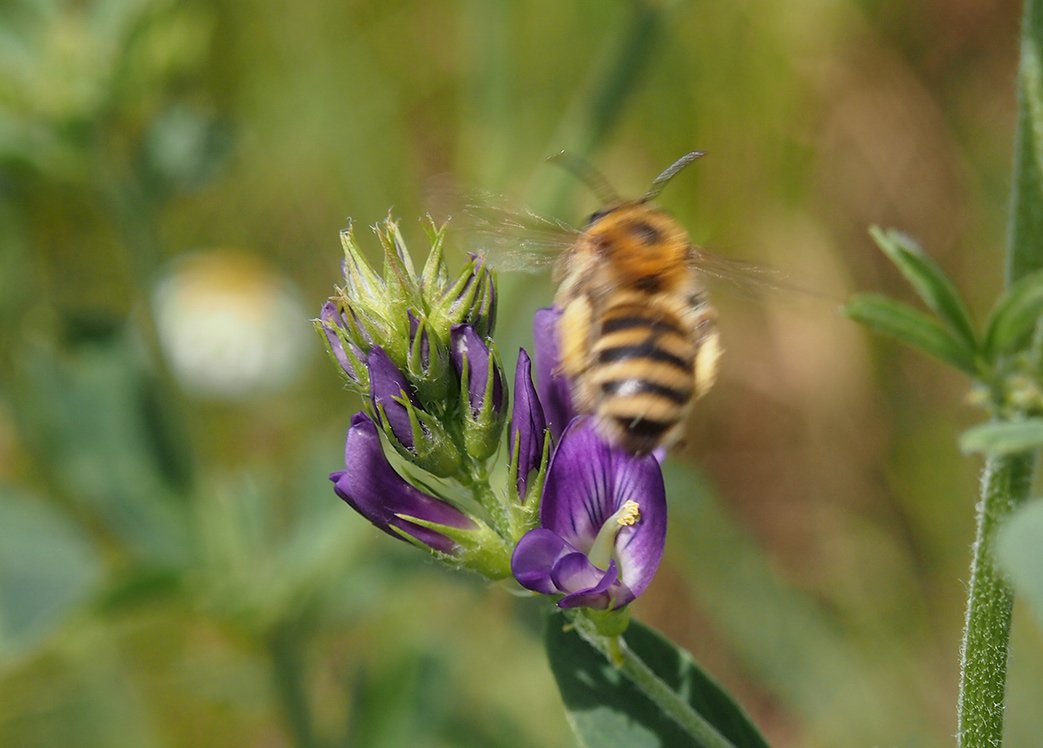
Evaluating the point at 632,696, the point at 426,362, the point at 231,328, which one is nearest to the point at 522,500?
the point at 426,362

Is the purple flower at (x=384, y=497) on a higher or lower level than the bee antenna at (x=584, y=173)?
lower

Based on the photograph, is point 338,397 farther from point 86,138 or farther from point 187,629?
point 86,138

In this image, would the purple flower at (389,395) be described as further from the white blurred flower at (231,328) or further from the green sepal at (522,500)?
the white blurred flower at (231,328)

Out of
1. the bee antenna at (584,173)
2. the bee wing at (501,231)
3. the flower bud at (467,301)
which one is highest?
the bee antenna at (584,173)

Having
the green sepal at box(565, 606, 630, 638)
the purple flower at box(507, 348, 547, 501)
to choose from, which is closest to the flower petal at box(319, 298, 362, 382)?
the purple flower at box(507, 348, 547, 501)

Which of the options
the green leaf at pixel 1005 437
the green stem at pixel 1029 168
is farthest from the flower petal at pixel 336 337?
the green stem at pixel 1029 168

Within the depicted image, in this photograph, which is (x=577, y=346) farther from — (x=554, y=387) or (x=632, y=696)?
(x=632, y=696)
